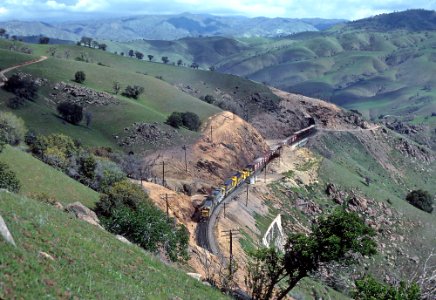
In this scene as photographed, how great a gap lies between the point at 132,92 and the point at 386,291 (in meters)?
89.9

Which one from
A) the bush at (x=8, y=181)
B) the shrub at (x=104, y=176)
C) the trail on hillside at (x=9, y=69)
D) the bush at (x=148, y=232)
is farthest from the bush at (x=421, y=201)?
the trail on hillside at (x=9, y=69)

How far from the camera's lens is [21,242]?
1939 cm

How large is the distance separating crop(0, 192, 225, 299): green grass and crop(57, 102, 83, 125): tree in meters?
58.5

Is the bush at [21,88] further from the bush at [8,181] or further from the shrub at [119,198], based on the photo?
the bush at [8,181]

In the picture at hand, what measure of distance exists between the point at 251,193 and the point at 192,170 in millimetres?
14312

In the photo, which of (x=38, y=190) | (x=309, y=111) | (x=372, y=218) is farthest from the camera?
(x=309, y=111)

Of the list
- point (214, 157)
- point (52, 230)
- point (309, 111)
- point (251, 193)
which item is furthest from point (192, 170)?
point (309, 111)

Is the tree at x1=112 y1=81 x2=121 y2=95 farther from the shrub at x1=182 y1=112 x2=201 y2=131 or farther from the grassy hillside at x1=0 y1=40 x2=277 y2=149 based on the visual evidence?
the shrub at x1=182 y1=112 x2=201 y2=131

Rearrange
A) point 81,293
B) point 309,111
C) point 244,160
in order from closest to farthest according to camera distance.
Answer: point 81,293 < point 244,160 < point 309,111

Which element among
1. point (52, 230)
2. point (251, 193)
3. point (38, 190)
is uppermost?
point (52, 230)

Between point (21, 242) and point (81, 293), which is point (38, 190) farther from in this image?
point (81, 293)

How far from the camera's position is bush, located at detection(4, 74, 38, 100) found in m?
86.9

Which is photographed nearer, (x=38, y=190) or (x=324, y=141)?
(x=38, y=190)

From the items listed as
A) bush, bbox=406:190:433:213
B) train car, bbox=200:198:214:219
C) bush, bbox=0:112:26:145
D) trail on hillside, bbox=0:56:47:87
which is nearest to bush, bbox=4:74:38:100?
trail on hillside, bbox=0:56:47:87
